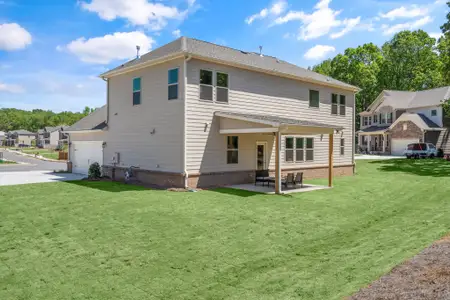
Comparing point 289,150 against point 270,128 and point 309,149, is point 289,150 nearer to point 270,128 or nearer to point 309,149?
point 309,149

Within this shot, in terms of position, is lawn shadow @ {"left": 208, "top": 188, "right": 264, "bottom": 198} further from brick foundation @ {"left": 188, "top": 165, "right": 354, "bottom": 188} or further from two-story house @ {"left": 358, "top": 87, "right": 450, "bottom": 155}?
Answer: two-story house @ {"left": 358, "top": 87, "right": 450, "bottom": 155}

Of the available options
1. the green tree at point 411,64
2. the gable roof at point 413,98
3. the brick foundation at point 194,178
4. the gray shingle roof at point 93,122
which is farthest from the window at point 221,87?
the green tree at point 411,64

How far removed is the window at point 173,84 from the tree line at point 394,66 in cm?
4772

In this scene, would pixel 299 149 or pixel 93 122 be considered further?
pixel 93 122

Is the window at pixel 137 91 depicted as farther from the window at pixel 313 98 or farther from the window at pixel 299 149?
the window at pixel 313 98

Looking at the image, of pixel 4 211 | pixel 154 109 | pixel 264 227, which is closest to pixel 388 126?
pixel 154 109

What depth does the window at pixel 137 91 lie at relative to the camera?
675 inches

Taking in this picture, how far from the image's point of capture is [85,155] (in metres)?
22.0

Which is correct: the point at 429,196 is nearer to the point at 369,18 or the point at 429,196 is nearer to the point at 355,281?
the point at 355,281

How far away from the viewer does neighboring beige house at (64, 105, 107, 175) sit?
66.6 ft

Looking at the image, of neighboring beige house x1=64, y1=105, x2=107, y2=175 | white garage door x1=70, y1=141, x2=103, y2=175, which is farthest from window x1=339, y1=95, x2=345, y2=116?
white garage door x1=70, y1=141, x2=103, y2=175

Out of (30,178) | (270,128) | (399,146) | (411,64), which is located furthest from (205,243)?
(411,64)

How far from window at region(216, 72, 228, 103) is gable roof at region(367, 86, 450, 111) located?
35.2 m

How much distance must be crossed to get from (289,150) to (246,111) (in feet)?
12.7
